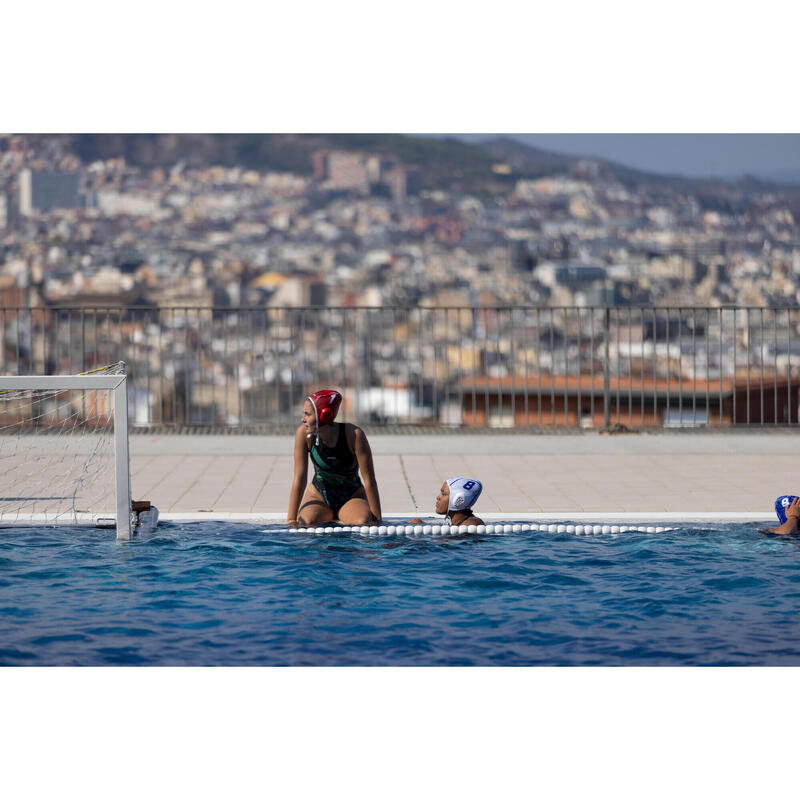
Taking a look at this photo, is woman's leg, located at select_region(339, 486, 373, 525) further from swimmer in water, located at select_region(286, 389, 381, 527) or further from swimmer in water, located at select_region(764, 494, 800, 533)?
swimmer in water, located at select_region(764, 494, 800, 533)

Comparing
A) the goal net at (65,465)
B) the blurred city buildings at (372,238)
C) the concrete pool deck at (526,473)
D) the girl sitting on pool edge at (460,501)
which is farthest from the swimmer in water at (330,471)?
the blurred city buildings at (372,238)

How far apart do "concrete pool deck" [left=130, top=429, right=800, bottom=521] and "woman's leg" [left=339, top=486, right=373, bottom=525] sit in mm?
680

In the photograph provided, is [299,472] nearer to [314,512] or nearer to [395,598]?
[314,512]

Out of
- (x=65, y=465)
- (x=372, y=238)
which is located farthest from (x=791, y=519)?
(x=372, y=238)

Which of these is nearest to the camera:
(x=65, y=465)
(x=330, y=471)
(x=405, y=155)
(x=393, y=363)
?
(x=330, y=471)

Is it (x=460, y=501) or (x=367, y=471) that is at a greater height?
(x=367, y=471)

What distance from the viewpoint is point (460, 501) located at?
6.88 metres

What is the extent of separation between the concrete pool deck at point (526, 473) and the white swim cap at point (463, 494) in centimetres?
48

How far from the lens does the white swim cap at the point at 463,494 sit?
687 centimetres

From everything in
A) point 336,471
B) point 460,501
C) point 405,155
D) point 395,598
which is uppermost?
point 405,155

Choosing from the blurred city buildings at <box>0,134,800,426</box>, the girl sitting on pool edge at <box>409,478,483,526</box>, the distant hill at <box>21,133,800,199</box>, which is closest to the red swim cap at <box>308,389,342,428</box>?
the girl sitting on pool edge at <box>409,478,483,526</box>

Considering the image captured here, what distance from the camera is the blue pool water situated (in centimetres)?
482

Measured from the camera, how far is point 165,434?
12219 mm

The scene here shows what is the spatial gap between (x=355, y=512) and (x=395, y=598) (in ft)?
4.03
